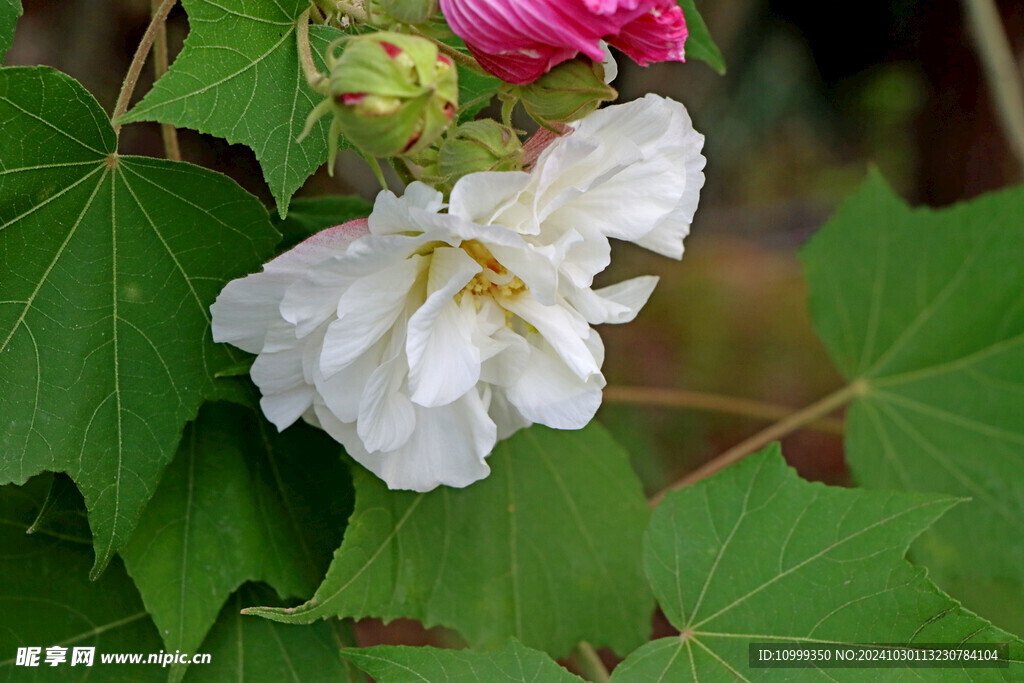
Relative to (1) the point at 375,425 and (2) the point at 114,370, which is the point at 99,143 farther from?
(1) the point at 375,425

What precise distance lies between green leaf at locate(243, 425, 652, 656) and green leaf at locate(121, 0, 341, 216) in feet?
0.86

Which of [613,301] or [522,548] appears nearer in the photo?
[613,301]

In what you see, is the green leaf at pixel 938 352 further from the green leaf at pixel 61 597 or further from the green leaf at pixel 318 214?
the green leaf at pixel 61 597

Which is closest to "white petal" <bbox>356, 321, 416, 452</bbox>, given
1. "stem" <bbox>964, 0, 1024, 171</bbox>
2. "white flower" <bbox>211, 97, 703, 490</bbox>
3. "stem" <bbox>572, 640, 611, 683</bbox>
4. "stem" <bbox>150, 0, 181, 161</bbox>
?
"white flower" <bbox>211, 97, 703, 490</bbox>

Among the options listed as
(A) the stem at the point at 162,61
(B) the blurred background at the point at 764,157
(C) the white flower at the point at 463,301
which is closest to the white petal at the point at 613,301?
(C) the white flower at the point at 463,301

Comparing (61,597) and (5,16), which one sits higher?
(5,16)

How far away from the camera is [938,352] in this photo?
111 centimetres

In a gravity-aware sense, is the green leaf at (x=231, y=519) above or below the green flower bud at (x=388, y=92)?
below

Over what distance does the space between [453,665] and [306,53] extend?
45 cm

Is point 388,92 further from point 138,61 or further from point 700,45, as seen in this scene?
point 700,45

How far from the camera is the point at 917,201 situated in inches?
→ 109

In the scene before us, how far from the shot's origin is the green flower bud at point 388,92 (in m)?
0.45

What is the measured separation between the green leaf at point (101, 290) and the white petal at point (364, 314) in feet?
0.41

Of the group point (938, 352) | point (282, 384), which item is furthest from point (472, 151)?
point (938, 352)
